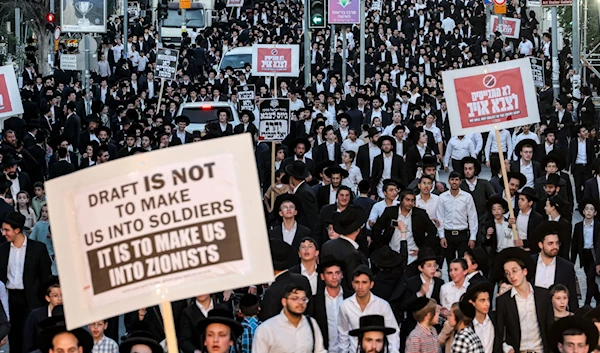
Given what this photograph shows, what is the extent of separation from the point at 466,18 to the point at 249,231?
39.3m

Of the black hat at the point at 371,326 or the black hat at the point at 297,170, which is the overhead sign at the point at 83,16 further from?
the black hat at the point at 371,326

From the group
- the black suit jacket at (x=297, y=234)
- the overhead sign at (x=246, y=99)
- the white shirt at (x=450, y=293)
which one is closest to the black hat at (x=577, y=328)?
the white shirt at (x=450, y=293)

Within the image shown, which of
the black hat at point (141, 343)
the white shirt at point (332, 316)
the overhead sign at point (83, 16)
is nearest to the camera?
the black hat at point (141, 343)

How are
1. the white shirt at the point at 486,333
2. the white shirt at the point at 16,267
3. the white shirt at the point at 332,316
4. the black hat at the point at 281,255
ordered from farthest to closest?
the white shirt at the point at 16,267 → the black hat at the point at 281,255 → the white shirt at the point at 332,316 → the white shirt at the point at 486,333

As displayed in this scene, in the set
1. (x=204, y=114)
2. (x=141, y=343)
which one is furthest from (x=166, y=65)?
(x=141, y=343)

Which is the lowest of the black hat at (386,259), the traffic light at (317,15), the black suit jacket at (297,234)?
the black hat at (386,259)

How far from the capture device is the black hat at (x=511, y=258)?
33.7ft

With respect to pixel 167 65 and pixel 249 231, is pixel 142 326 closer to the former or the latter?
pixel 249 231

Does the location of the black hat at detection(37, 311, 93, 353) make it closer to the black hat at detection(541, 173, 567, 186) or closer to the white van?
the black hat at detection(541, 173, 567, 186)

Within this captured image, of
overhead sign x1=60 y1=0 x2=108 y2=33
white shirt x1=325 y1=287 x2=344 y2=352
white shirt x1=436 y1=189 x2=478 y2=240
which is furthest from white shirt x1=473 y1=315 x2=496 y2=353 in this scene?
overhead sign x1=60 y1=0 x2=108 y2=33

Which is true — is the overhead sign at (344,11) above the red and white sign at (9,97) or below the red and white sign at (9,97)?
above

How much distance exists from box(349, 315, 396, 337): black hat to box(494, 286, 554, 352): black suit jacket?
106cm

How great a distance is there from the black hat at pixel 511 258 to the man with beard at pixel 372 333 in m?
1.55

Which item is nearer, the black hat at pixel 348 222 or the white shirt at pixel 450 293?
the white shirt at pixel 450 293
